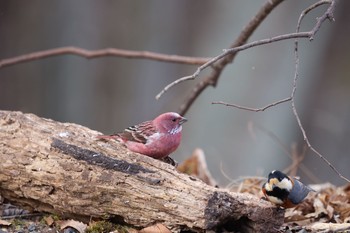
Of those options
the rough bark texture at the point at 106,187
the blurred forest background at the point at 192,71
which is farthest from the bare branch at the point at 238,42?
the blurred forest background at the point at 192,71

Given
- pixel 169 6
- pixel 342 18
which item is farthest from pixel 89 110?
pixel 342 18

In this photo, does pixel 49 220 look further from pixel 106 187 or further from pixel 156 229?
pixel 156 229

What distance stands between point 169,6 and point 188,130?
7.53 feet

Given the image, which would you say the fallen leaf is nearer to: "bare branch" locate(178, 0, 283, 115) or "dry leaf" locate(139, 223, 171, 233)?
"dry leaf" locate(139, 223, 171, 233)

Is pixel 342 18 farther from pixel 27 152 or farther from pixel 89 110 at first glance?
pixel 27 152

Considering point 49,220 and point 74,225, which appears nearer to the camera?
point 74,225

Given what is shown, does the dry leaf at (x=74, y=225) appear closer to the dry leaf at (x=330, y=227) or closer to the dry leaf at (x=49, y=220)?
the dry leaf at (x=49, y=220)

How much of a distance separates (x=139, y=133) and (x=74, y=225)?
0.79m

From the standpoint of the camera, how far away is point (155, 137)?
5.14 metres

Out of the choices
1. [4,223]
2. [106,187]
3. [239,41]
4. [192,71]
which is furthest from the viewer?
[192,71]

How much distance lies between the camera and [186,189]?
15.3ft

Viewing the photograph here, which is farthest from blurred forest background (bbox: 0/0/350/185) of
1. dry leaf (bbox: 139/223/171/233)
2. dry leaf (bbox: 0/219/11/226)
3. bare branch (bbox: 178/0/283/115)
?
dry leaf (bbox: 139/223/171/233)

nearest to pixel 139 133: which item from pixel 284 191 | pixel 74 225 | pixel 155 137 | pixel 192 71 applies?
pixel 155 137

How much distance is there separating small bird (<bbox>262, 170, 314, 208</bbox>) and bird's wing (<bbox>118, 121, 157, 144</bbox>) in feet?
2.90
